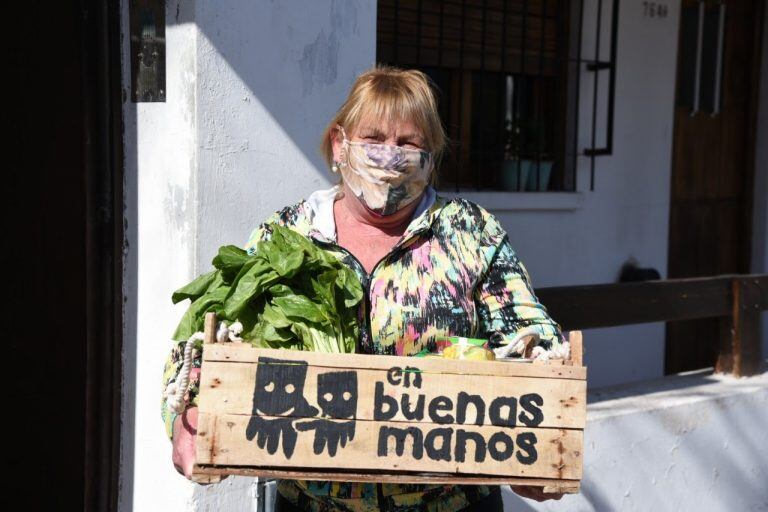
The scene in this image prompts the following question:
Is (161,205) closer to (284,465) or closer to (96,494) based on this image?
(96,494)

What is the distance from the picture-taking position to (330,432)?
6.81ft

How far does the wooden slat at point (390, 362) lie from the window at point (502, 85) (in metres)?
3.46

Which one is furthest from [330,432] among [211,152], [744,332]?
[744,332]

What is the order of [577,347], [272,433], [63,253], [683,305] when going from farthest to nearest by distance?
[683,305]
[63,253]
[577,347]
[272,433]

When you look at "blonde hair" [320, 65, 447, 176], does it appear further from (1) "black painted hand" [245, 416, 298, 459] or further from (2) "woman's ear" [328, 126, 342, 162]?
(1) "black painted hand" [245, 416, 298, 459]

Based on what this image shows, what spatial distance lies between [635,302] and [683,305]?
0.40 metres

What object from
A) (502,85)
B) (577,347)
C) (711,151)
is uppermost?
(502,85)

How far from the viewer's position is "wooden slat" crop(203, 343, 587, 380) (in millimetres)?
2062

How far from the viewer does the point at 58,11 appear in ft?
11.5

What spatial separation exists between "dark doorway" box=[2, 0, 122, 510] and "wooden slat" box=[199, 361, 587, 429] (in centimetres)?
155

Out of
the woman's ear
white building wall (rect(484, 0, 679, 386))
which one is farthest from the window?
the woman's ear

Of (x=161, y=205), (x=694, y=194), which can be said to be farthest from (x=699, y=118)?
(x=161, y=205)

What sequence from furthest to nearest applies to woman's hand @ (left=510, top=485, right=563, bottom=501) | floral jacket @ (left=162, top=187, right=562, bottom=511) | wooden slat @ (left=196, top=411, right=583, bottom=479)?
floral jacket @ (left=162, top=187, right=562, bottom=511)
woman's hand @ (left=510, top=485, right=563, bottom=501)
wooden slat @ (left=196, top=411, right=583, bottom=479)

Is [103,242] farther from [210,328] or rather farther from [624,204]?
[624,204]
